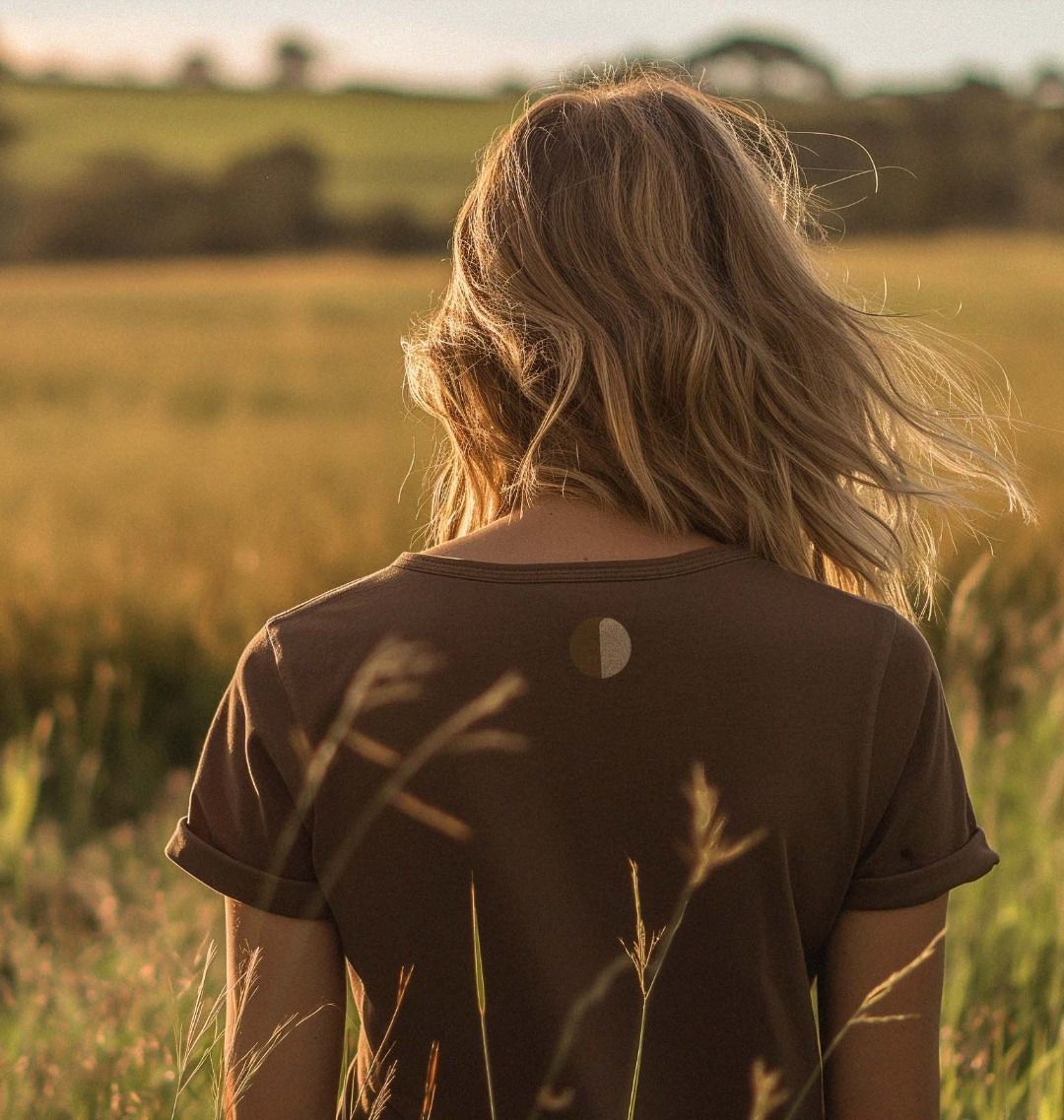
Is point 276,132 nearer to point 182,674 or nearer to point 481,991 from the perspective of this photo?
point 182,674

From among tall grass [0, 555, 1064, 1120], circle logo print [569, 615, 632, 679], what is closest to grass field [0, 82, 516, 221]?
tall grass [0, 555, 1064, 1120]

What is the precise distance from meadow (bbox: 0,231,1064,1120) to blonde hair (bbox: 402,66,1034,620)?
0.51m

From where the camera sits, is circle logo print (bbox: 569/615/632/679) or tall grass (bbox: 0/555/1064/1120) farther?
tall grass (bbox: 0/555/1064/1120)

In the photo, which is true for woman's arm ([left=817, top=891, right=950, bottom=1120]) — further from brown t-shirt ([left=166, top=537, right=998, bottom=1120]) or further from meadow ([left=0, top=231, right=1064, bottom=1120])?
meadow ([left=0, top=231, right=1064, bottom=1120])

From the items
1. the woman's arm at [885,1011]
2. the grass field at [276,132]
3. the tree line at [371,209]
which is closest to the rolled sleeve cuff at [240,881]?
the woman's arm at [885,1011]

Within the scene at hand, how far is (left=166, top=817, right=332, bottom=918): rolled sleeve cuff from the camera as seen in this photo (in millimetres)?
1131

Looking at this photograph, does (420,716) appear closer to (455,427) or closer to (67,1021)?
(455,427)

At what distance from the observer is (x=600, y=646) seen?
1.01 metres

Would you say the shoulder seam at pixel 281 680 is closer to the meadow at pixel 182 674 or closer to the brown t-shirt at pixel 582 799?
the brown t-shirt at pixel 582 799

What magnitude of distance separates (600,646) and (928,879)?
358 mm

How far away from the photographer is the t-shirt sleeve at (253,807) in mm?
1068

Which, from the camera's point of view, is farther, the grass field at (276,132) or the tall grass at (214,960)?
the grass field at (276,132)

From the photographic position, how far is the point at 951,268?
76.2 feet

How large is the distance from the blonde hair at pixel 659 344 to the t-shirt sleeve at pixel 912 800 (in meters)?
0.19
